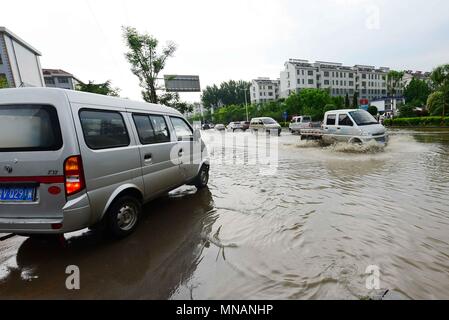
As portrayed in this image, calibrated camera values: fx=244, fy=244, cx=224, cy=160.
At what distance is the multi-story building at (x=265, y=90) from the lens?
88500 mm

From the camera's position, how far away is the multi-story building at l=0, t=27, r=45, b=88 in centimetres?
3153

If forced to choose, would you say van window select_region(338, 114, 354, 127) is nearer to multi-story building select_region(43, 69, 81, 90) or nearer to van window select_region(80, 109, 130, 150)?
van window select_region(80, 109, 130, 150)

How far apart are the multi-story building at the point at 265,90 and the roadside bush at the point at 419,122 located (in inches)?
2567

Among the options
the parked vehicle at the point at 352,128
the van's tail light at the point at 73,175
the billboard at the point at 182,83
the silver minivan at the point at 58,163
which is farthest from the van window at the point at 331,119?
the billboard at the point at 182,83

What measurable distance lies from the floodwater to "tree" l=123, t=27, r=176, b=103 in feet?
57.4

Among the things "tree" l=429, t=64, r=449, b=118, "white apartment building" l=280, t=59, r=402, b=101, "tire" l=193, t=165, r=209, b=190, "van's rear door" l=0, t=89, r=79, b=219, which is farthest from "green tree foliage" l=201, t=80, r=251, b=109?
"van's rear door" l=0, t=89, r=79, b=219

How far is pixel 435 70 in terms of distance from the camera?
25922mm

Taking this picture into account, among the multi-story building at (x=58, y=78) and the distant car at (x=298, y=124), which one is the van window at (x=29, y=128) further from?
the multi-story building at (x=58, y=78)

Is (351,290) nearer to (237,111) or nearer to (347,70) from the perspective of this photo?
(237,111)

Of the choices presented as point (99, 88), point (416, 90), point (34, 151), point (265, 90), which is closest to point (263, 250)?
point (34, 151)

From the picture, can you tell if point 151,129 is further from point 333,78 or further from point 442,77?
point 333,78

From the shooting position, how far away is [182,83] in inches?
1002

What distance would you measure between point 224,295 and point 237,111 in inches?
2741
